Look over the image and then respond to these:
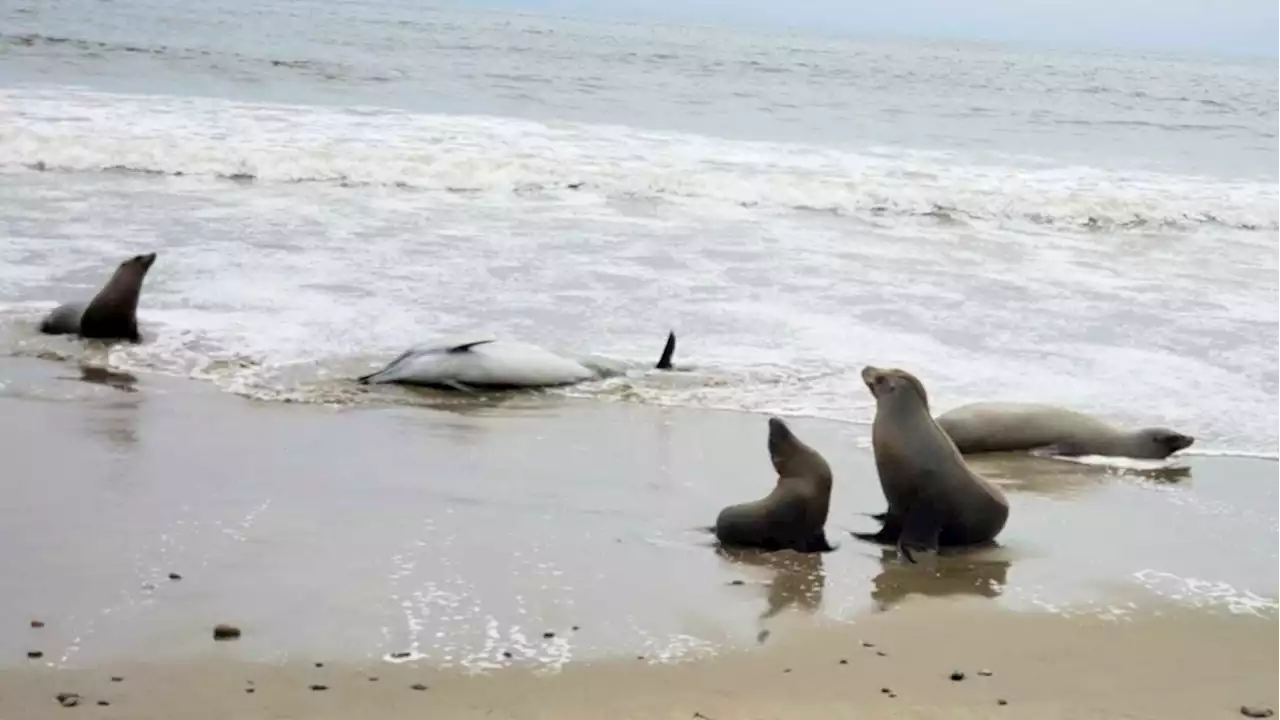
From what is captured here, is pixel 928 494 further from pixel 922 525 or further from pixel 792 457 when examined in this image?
pixel 792 457

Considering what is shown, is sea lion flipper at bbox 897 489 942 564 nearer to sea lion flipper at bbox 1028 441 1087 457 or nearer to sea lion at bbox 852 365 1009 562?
sea lion at bbox 852 365 1009 562

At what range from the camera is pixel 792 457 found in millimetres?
4934

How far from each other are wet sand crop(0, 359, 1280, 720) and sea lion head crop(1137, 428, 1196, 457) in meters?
0.18

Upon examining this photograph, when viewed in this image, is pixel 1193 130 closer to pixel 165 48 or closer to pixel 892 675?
pixel 165 48

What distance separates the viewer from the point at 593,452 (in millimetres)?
5883

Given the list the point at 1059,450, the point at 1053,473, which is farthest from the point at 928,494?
the point at 1059,450

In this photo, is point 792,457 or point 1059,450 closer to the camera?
point 792,457

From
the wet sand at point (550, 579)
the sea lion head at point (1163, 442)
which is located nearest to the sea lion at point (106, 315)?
the wet sand at point (550, 579)

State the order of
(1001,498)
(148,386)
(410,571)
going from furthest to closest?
1. (148,386)
2. (1001,498)
3. (410,571)

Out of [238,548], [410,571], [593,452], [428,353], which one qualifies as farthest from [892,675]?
[428,353]

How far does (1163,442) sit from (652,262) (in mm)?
5063

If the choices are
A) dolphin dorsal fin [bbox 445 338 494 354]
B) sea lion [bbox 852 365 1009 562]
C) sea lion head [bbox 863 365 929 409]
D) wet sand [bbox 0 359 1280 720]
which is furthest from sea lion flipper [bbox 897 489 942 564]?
dolphin dorsal fin [bbox 445 338 494 354]

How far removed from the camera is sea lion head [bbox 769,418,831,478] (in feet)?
16.0

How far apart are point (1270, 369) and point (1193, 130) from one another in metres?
21.8
